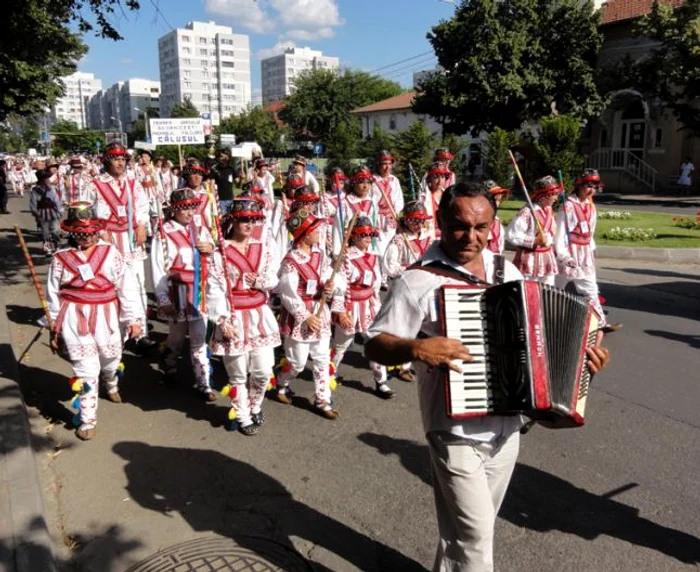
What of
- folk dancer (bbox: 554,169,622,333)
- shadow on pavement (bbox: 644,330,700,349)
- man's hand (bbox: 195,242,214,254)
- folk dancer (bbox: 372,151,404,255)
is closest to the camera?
man's hand (bbox: 195,242,214,254)

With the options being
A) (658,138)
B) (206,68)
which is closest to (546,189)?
(658,138)

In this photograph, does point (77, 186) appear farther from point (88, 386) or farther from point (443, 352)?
point (443, 352)

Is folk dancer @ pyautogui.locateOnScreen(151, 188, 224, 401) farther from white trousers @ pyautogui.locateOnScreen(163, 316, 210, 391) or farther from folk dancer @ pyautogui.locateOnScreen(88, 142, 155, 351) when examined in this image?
folk dancer @ pyautogui.locateOnScreen(88, 142, 155, 351)

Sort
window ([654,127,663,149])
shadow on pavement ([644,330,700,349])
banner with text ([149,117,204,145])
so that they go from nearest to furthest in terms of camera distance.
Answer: shadow on pavement ([644,330,700,349]) < banner with text ([149,117,204,145]) < window ([654,127,663,149])

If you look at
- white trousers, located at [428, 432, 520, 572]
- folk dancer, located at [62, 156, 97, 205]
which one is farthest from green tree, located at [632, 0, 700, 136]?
white trousers, located at [428, 432, 520, 572]

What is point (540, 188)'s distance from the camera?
7414 mm

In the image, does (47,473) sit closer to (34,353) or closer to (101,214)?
(34,353)

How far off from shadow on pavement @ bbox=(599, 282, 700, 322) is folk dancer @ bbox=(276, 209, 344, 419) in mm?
4784

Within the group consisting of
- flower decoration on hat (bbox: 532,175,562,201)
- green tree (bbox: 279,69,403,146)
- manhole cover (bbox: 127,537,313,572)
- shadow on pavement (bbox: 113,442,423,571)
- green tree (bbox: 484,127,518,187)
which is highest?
green tree (bbox: 279,69,403,146)

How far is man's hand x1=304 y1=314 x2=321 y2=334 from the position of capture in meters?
5.38

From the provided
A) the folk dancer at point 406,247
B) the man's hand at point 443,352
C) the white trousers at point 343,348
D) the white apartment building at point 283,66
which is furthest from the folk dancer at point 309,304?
the white apartment building at point 283,66

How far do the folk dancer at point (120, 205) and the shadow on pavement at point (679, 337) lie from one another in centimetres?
643

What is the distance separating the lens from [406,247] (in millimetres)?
6578

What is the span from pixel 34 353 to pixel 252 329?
3957 mm
